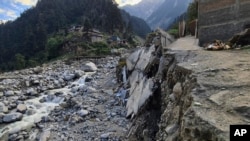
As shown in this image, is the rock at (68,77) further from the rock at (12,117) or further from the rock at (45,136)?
the rock at (45,136)

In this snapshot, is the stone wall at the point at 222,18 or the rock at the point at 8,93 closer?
the stone wall at the point at 222,18

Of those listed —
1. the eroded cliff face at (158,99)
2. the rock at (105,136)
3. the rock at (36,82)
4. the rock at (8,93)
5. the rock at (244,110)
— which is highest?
the rock at (244,110)

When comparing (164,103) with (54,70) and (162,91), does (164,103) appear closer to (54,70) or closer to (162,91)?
(162,91)

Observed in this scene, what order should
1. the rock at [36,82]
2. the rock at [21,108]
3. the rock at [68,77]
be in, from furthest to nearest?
the rock at [68,77], the rock at [36,82], the rock at [21,108]

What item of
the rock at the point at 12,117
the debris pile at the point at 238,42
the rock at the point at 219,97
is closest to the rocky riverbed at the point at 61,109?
the rock at the point at 12,117

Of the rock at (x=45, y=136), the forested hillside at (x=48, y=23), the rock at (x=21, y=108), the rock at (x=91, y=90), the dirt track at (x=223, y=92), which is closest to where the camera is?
the dirt track at (x=223, y=92)

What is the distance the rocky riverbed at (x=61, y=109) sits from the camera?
12.6 metres

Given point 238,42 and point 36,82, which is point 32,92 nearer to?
point 36,82

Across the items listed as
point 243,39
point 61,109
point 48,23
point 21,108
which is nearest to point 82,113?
point 61,109

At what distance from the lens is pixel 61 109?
1638cm

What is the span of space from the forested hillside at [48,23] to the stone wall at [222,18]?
4310cm

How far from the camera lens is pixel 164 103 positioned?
978 centimetres

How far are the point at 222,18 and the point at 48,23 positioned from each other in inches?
2386

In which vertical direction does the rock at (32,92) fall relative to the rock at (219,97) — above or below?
below
